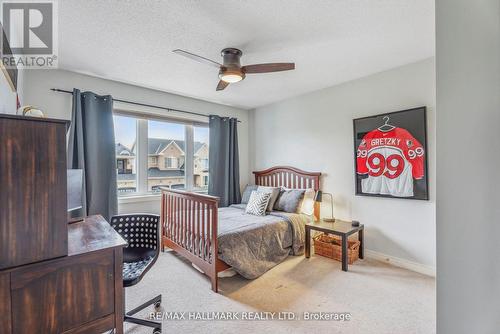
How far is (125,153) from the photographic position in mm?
3441

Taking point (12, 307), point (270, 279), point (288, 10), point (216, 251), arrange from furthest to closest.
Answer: point (270, 279) < point (216, 251) < point (288, 10) < point (12, 307)

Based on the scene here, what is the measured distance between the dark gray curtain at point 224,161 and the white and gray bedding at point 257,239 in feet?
2.43

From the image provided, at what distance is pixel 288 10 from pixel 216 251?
2188 millimetres

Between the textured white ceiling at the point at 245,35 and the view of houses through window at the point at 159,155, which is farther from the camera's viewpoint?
the view of houses through window at the point at 159,155

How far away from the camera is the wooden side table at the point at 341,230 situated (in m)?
2.73

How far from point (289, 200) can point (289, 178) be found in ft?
1.99

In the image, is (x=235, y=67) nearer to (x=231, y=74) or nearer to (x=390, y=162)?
(x=231, y=74)

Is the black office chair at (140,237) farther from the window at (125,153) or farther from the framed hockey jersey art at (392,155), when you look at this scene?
the framed hockey jersey art at (392,155)

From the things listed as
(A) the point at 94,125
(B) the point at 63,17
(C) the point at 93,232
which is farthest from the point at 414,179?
(A) the point at 94,125

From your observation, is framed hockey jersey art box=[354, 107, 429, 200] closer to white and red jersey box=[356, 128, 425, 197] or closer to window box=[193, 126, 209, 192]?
white and red jersey box=[356, 128, 425, 197]

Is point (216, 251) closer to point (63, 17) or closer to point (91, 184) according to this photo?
point (91, 184)

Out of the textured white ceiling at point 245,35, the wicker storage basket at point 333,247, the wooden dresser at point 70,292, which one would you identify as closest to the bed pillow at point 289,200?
the wicker storage basket at point 333,247
